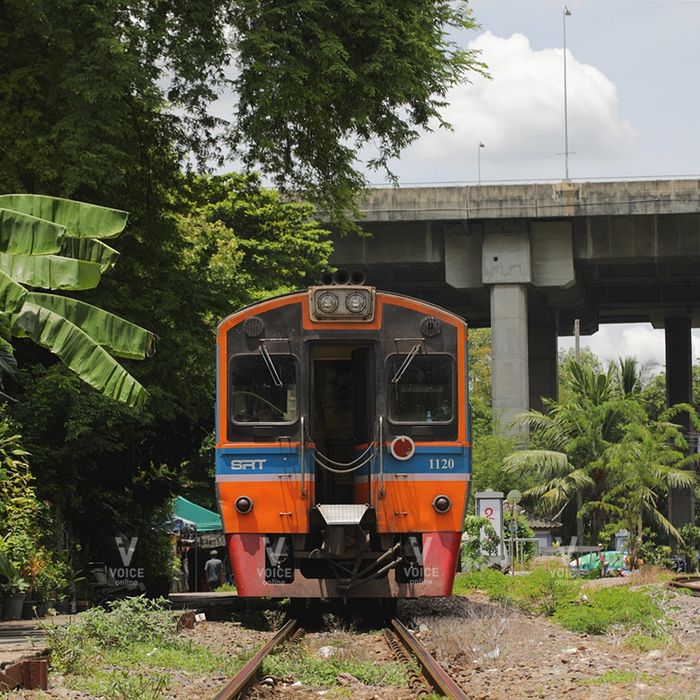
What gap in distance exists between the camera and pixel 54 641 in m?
10.9

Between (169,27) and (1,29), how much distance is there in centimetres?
246

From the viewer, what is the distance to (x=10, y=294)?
11047 millimetres

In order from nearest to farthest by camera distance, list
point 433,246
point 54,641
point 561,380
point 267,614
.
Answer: point 54,641 → point 267,614 → point 433,246 → point 561,380

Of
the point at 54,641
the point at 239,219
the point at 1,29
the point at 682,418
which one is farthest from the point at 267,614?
the point at 682,418

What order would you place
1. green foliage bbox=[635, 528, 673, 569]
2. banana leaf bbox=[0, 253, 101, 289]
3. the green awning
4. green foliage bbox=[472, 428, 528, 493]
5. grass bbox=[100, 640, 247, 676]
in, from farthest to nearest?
1. green foliage bbox=[472, 428, 528, 493]
2. the green awning
3. green foliage bbox=[635, 528, 673, 569]
4. banana leaf bbox=[0, 253, 101, 289]
5. grass bbox=[100, 640, 247, 676]

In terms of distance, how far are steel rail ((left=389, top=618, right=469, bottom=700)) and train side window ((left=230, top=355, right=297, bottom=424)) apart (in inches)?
114

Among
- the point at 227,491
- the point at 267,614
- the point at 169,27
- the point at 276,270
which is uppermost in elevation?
the point at 169,27

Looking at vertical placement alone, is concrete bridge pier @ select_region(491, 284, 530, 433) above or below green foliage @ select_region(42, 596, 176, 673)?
above

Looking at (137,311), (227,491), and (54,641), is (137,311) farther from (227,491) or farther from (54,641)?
(54,641)

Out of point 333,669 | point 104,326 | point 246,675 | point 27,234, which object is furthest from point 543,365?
point 246,675

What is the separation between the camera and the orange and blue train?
46.6 feet

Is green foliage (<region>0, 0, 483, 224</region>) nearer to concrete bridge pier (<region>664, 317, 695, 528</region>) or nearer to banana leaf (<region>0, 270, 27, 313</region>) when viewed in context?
banana leaf (<region>0, 270, 27, 313</region>)

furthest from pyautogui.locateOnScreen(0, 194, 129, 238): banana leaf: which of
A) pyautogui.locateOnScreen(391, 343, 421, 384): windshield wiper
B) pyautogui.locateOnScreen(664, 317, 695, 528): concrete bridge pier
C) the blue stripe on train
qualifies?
pyautogui.locateOnScreen(664, 317, 695, 528): concrete bridge pier

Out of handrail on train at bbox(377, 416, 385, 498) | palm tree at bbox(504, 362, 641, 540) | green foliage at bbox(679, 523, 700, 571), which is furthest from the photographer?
green foliage at bbox(679, 523, 700, 571)
